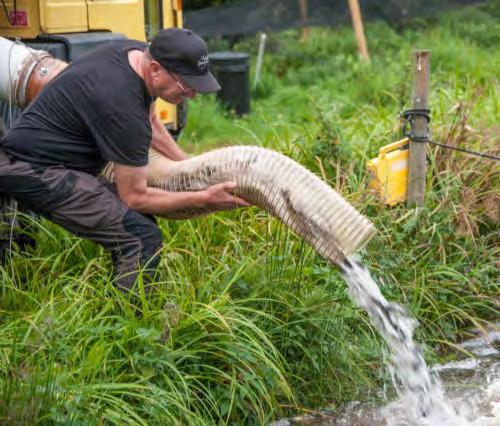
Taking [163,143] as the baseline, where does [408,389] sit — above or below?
below

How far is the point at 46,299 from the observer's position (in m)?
5.48

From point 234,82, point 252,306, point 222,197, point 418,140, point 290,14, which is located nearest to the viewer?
point 222,197

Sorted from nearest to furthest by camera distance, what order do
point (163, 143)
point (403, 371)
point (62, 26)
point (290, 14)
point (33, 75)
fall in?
1. point (403, 371)
2. point (163, 143)
3. point (33, 75)
4. point (62, 26)
5. point (290, 14)

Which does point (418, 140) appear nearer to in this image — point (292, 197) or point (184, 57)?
point (292, 197)

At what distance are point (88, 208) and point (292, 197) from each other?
3.49 feet

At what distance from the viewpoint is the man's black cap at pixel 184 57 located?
4996 millimetres

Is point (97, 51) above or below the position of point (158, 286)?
above

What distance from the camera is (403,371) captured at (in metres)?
5.71

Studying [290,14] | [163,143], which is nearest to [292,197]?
[163,143]

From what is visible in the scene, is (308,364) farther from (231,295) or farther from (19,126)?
(19,126)

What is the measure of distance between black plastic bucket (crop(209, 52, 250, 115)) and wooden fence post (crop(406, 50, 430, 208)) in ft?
18.0

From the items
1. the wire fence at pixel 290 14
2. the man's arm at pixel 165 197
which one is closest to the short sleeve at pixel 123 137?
the man's arm at pixel 165 197

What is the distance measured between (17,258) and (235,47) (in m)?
9.37

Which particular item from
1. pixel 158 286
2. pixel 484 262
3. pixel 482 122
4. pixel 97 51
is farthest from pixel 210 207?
pixel 482 122
